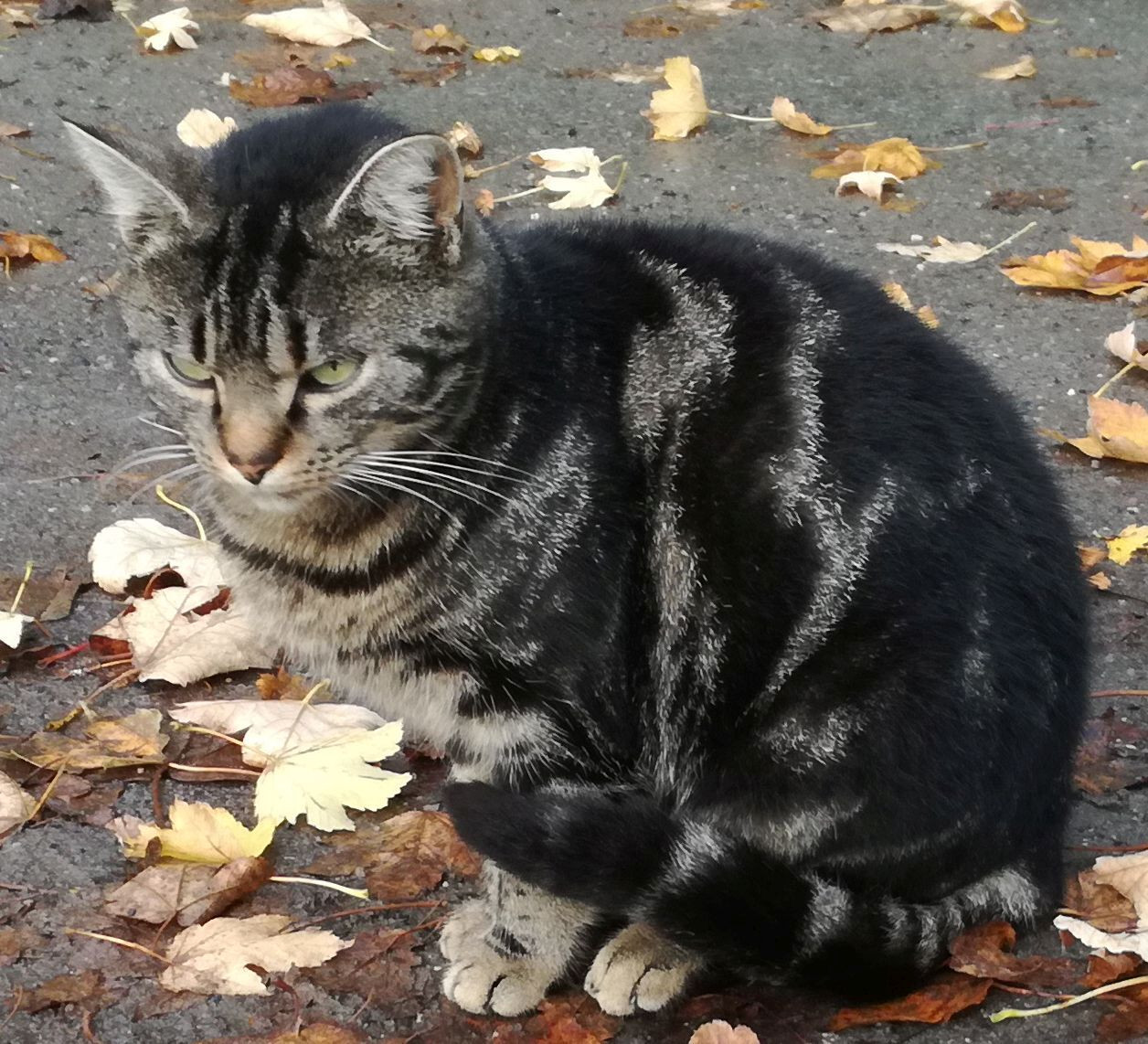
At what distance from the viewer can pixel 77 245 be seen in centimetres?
395

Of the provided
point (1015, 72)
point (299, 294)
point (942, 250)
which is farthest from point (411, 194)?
point (1015, 72)

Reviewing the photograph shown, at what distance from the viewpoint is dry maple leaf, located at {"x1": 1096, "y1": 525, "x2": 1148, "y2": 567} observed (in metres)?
2.87

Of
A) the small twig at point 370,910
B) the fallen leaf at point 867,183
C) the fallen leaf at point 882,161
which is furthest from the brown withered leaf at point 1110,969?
the fallen leaf at point 882,161

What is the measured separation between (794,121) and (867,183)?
0.52 m

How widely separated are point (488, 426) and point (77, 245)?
7.85 feet

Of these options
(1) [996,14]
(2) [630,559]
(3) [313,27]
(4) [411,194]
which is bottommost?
(3) [313,27]

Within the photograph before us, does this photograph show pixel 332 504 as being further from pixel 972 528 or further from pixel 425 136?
pixel 972 528

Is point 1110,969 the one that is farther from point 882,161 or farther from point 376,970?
point 882,161

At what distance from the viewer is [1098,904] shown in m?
2.12

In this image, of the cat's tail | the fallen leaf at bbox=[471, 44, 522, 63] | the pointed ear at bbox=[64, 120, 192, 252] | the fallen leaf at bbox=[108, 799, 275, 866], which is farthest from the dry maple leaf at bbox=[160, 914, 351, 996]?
the fallen leaf at bbox=[471, 44, 522, 63]

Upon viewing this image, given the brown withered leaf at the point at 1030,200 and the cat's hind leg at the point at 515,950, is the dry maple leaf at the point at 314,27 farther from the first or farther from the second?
the cat's hind leg at the point at 515,950

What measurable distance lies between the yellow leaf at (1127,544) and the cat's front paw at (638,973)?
4.64ft

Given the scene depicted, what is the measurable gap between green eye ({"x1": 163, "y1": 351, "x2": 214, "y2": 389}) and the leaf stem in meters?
A: 1.47

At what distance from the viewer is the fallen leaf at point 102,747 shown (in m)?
2.40
